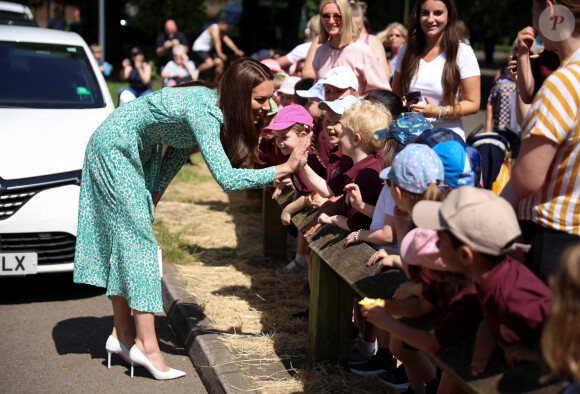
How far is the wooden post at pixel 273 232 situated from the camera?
755 cm

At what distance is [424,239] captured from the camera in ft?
10.2

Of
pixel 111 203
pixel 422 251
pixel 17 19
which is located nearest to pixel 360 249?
pixel 422 251

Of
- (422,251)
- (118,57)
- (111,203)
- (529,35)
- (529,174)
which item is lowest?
(118,57)

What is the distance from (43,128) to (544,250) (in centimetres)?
501

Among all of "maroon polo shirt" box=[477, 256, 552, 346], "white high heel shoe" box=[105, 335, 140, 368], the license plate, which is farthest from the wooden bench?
the license plate

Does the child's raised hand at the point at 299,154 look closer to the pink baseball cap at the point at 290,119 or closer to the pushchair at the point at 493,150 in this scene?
the pink baseball cap at the point at 290,119

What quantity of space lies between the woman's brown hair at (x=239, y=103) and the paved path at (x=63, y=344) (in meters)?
1.60

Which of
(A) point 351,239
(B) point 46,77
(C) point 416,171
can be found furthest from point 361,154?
(B) point 46,77

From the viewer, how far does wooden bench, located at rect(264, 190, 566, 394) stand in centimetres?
254

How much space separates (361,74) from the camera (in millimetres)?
6598

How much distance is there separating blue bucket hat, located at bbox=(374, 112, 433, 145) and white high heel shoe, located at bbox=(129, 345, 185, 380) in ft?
6.75

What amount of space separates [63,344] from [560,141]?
3954 millimetres

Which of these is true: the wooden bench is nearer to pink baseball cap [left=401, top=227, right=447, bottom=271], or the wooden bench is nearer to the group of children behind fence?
the group of children behind fence

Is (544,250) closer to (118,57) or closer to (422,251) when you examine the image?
(422,251)
